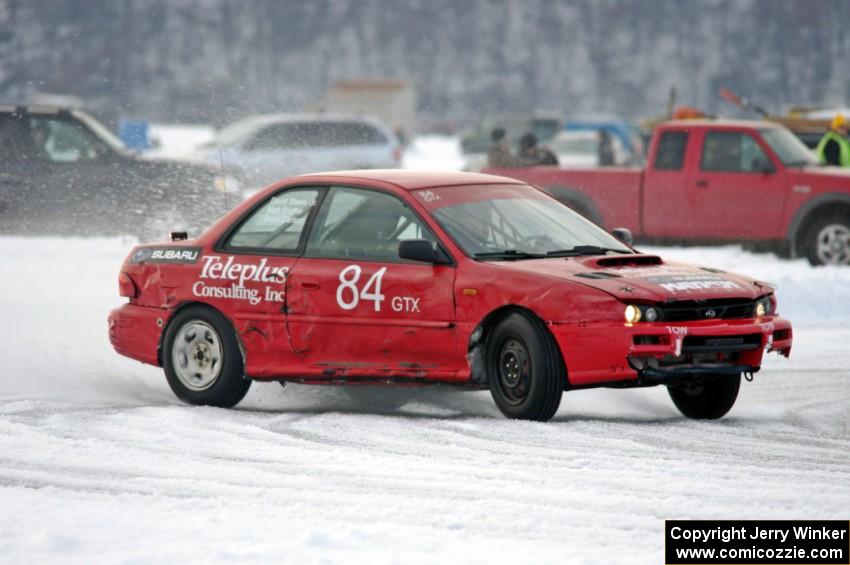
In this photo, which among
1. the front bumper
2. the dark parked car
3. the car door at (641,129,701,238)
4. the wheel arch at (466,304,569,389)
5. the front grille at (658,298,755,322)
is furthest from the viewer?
the dark parked car

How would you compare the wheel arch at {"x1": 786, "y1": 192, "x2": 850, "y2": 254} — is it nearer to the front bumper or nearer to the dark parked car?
the dark parked car

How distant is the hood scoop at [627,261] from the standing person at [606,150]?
2225 centimetres

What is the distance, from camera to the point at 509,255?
8320 millimetres

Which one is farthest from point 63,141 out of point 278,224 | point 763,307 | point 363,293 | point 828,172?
point 763,307

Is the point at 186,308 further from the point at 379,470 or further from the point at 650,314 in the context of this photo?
the point at 650,314

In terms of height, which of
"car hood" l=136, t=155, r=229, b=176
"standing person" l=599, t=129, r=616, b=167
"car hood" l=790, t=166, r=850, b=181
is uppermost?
"standing person" l=599, t=129, r=616, b=167

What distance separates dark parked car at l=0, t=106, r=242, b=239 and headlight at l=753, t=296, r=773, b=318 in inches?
429

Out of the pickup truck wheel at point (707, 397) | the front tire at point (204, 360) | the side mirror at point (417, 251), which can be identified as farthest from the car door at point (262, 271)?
the pickup truck wheel at point (707, 397)

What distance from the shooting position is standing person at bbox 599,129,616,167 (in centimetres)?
3096

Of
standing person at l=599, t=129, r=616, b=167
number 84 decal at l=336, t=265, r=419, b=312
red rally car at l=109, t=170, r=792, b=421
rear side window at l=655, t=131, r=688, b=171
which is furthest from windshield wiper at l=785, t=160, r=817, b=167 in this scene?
standing person at l=599, t=129, r=616, b=167

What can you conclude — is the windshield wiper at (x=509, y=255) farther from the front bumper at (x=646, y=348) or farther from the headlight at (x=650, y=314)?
the headlight at (x=650, y=314)

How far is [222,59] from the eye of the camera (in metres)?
127

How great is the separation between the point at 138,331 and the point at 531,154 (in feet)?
37.6

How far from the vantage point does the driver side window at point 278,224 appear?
350 inches
